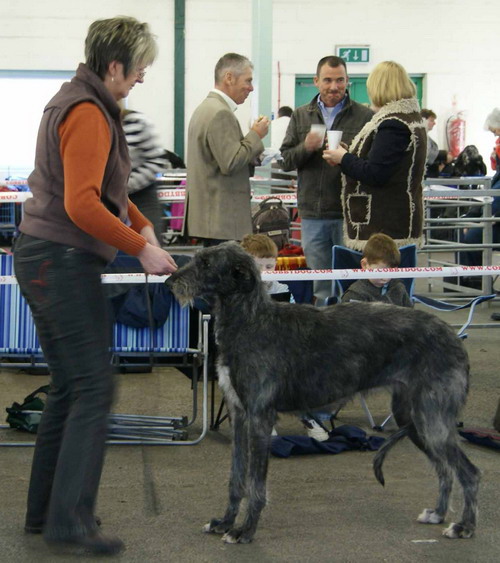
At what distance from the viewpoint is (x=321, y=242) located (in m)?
5.51

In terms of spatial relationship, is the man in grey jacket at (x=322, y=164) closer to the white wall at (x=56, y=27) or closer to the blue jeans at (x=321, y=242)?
the blue jeans at (x=321, y=242)

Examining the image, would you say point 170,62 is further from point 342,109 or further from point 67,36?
point 342,109

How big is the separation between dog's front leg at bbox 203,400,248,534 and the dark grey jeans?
0.50 metres

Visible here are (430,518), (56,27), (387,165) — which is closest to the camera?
(430,518)

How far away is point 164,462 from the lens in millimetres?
3945

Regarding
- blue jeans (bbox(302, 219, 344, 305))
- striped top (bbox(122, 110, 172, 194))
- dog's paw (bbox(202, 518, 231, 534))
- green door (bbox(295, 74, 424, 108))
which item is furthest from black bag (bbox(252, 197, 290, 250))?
green door (bbox(295, 74, 424, 108))

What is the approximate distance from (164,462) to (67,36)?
498 inches

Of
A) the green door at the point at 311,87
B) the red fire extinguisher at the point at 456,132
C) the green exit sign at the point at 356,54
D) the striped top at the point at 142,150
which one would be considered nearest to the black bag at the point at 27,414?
the striped top at the point at 142,150

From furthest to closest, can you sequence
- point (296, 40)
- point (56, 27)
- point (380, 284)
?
1. point (296, 40)
2. point (56, 27)
3. point (380, 284)

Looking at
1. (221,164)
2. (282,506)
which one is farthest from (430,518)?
(221,164)

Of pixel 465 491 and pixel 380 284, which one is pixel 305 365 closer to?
pixel 465 491

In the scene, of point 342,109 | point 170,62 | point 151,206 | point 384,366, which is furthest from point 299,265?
point 170,62

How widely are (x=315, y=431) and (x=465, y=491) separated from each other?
3.72 ft

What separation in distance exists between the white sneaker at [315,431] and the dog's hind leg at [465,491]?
3.53 feet
